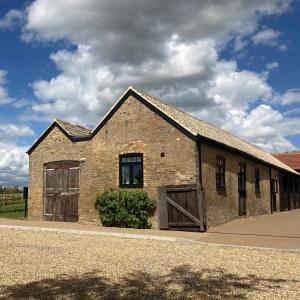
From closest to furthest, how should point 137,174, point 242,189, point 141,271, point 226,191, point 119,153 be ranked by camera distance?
1. point 141,271
2. point 137,174
3. point 119,153
4. point 226,191
5. point 242,189

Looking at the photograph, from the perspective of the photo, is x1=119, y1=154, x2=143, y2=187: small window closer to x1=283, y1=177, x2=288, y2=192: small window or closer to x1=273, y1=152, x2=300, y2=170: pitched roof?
x1=283, y1=177, x2=288, y2=192: small window

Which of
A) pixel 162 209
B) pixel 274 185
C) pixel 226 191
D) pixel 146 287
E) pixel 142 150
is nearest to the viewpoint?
pixel 146 287

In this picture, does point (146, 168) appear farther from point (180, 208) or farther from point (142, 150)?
point (180, 208)

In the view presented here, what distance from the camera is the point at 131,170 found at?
18.7 meters

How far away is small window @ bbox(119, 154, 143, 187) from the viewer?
18.4 m

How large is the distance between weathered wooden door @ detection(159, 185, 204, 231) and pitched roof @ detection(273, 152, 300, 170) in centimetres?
2662

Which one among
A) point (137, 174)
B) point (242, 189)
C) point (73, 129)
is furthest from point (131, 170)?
point (242, 189)

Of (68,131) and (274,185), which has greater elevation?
(68,131)

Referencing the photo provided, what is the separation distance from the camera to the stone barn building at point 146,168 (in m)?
17.0

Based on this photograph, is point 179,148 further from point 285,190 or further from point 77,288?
point 285,190

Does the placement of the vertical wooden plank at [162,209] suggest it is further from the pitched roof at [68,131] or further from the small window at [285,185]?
the small window at [285,185]

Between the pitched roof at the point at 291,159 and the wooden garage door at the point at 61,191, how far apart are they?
26574mm

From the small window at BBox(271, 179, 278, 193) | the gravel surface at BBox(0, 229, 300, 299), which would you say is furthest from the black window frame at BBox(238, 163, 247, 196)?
the gravel surface at BBox(0, 229, 300, 299)

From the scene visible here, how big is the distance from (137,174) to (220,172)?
3.76 meters
